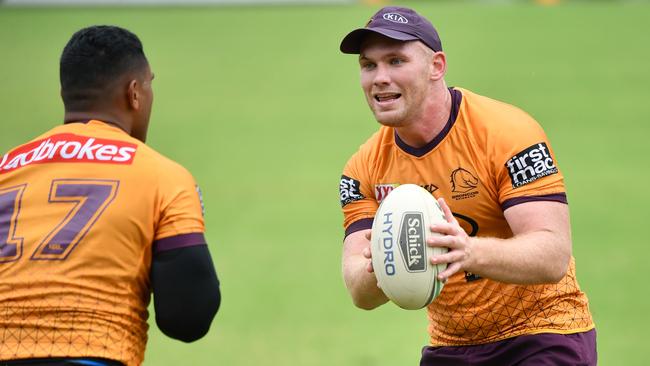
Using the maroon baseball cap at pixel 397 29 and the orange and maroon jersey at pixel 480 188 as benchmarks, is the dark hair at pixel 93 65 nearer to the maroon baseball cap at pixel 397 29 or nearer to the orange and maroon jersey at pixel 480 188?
the maroon baseball cap at pixel 397 29

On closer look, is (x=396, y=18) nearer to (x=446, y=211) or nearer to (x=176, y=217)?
(x=446, y=211)

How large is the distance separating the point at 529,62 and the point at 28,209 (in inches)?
544

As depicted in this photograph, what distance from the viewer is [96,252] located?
3416 mm

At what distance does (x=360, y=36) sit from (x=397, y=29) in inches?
7.4

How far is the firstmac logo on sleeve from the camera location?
13.5ft

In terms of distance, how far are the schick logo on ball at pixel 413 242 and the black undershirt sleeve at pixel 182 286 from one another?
0.73 metres

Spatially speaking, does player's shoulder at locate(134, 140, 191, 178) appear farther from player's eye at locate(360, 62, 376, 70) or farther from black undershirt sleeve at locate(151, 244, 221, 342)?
player's eye at locate(360, 62, 376, 70)

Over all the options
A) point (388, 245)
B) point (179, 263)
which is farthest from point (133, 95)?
point (388, 245)

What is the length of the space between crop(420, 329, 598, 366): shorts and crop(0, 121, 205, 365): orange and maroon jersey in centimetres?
166

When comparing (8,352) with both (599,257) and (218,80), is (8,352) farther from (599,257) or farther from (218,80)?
(218,80)

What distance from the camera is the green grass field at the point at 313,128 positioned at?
29.6 feet

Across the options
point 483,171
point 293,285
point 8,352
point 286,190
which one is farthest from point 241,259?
point 8,352

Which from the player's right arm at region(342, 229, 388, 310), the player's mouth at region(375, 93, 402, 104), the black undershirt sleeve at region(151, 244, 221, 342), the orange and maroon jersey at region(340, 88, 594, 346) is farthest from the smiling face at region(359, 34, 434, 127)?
the black undershirt sleeve at region(151, 244, 221, 342)

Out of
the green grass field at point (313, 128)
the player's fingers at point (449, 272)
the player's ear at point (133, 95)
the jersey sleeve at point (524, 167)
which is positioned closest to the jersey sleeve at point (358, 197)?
the jersey sleeve at point (524, 167)
